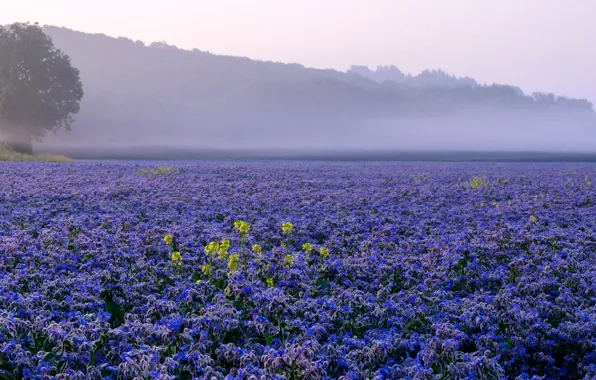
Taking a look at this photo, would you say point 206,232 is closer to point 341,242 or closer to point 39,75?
point 341,242

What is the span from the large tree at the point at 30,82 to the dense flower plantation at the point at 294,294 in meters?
45.2

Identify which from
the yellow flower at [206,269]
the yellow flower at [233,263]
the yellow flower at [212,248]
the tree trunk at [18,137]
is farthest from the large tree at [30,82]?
the yellow flower at [233,263]

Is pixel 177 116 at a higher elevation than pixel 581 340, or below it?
higher

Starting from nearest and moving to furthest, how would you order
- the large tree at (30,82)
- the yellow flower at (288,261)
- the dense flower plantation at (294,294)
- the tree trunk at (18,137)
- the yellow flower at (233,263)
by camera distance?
1. the dense flower plantation at (294,294)
2. the yellow flower at (233,263)
3. the yellow flower at (288,261)
4. the large tree at (30,82)
5. the tree trunk at (18,137)

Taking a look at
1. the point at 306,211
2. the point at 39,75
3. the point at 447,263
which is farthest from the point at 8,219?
the point at 39,75

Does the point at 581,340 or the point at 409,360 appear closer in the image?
the point at 409,360

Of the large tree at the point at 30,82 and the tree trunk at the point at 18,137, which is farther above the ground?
the large tree at the point at 30,82

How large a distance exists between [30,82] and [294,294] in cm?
5510

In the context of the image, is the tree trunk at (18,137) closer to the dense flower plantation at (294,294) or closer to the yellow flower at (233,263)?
the dense flower plantation at (294,294)

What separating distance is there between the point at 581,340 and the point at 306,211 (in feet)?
27.5

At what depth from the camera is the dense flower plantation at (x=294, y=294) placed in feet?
13.9

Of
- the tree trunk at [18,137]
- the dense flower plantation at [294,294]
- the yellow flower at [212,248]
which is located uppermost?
the tree trunk at [18,137]

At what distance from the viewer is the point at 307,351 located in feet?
12.6

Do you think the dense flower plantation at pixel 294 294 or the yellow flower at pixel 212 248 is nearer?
the dense flower plantation at pixel 294 294
